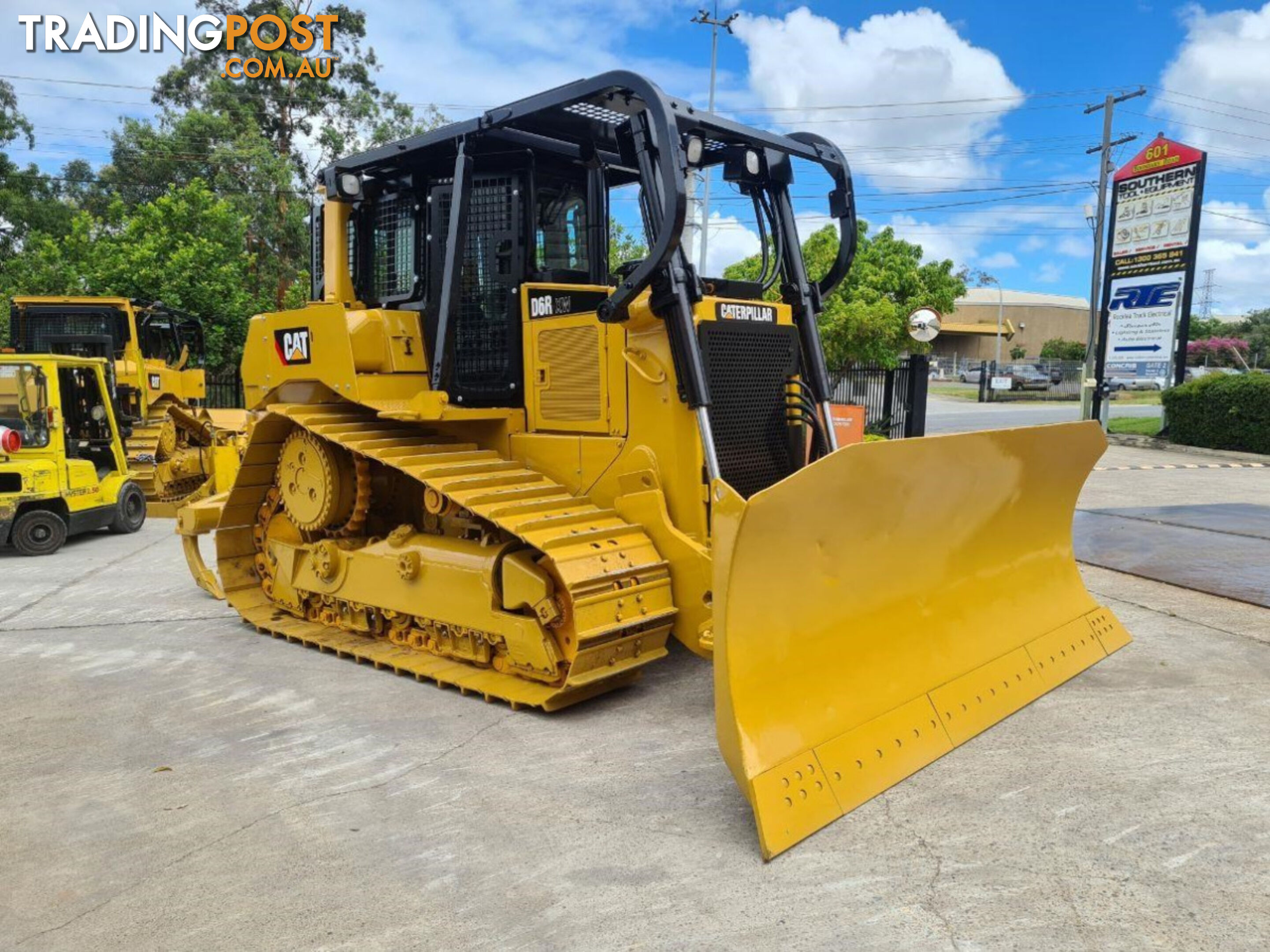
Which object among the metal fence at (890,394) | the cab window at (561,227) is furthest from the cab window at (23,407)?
the metal fence at (890,394)

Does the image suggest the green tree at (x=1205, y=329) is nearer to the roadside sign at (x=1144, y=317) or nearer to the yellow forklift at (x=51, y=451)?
the roadside sign at (x=1144, y=317)

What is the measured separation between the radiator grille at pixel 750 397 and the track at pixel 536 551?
683 millimetres

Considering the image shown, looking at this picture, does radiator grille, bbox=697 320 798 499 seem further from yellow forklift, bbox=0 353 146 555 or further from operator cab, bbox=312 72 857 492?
yellow forklift, bbox=0 353 146 555

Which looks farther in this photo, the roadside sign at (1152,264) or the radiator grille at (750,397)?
the roadside sign at (1152,264)

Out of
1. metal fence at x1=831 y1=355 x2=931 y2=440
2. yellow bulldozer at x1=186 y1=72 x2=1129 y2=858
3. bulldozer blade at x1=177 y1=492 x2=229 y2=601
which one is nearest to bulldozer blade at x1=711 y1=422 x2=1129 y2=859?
yellow bulldozer at x1=186 y1=72 x2=1129 y2=858

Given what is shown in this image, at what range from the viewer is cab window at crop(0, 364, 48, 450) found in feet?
30.8

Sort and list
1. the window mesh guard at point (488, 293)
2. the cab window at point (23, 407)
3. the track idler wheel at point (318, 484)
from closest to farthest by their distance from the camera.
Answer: the window mesh guard at point (488, 293) → the track idler wheel at point (318, 484) → the cab window at point (23, 407)

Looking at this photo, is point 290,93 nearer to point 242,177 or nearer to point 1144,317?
point 242,177

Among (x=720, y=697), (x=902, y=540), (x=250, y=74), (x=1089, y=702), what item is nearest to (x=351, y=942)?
(x=720, y=697)

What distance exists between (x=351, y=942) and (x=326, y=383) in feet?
12.4

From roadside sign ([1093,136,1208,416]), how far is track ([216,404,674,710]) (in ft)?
59.3

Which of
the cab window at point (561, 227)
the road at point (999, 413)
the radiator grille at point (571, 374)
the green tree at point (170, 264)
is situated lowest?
A: the road at point (999, 413)

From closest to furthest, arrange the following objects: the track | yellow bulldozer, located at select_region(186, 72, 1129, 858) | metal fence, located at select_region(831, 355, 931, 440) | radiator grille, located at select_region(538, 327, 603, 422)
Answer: yellow bulldozer, located at select_region(186, 72, 1129, 858) < the track < radiator grille, located at select_region(538, 327, 603, 422) < metal fence, located at select_region(831, 355, 931, 440)

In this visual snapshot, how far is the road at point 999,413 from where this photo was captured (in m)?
25.3
